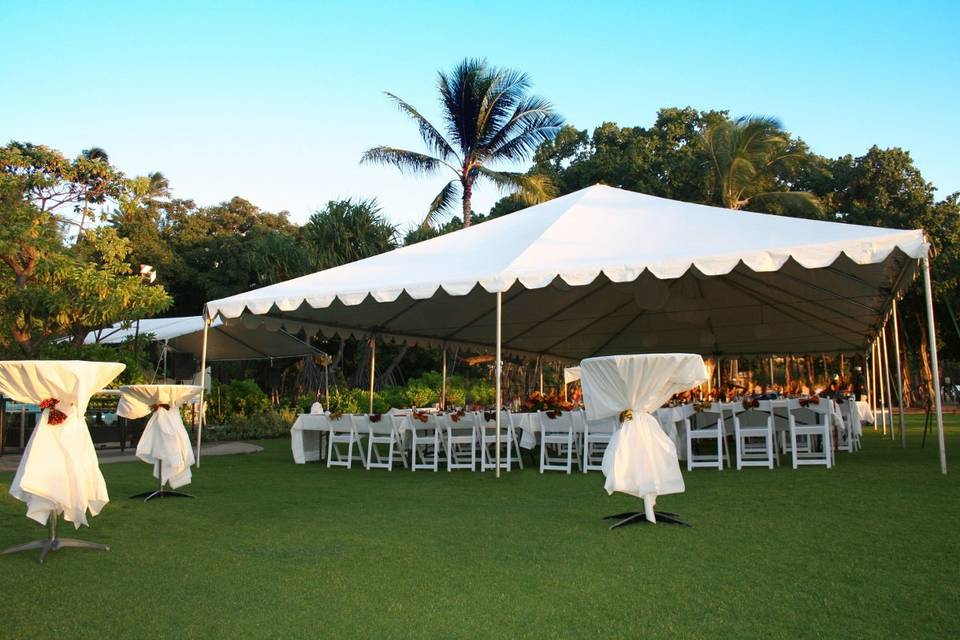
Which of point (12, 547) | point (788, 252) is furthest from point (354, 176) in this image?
point (12, 547)

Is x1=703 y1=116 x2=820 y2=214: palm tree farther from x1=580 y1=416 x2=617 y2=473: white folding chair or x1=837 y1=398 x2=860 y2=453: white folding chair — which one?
x1=580 y1=416 x2=617 y2=473: white folding chair

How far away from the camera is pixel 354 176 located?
61.4ft

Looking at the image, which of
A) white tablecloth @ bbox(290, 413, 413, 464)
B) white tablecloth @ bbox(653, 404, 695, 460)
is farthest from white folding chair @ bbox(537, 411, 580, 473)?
white tablecloth @ bbox(290, 413, 413, 464)

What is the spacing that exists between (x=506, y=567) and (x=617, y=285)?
821 centimetres

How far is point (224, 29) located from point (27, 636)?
24.8 feet

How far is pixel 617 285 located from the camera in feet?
38.2

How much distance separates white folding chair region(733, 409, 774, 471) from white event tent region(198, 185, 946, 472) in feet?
5.28

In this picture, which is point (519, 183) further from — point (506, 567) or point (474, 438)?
point (506, 567)

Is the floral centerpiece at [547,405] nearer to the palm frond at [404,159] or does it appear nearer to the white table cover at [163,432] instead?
the white table cover at [163,432]

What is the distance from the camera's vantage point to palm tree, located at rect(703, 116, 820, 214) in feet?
69.1

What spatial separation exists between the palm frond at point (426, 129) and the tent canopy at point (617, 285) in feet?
21.3

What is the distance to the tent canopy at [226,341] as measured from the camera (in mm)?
14961

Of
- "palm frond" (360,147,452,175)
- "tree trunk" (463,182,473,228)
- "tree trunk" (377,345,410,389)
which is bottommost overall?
"tree trunk" (377,345,410,389)

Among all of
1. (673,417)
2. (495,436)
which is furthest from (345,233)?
(673,417)
